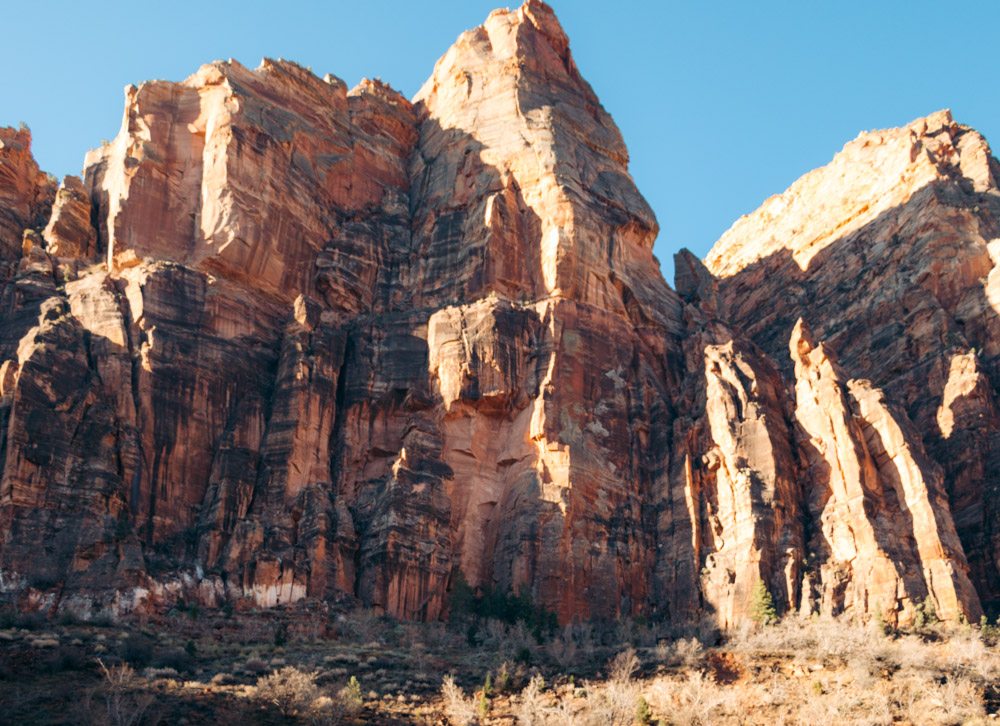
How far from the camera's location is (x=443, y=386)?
63844 millimetres

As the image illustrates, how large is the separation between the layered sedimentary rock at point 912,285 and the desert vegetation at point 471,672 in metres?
14.2

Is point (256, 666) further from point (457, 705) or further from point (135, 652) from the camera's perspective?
point (457, 705)

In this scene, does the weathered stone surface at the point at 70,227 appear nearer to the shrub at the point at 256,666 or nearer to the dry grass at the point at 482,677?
the dry grass at the point at 482,677

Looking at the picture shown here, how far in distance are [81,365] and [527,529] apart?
23127 millimetres

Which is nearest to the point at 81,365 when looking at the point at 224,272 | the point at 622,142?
the point at 224,272

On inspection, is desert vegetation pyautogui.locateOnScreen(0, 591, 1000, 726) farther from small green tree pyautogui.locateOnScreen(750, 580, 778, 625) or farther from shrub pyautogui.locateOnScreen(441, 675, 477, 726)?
small green tree pyautogui.locateOnScreen(750, 580, 778, 625)

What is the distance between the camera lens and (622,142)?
84.3 m

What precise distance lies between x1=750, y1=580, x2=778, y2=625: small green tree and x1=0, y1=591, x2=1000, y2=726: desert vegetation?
239 mm

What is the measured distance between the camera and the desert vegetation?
3900 cm

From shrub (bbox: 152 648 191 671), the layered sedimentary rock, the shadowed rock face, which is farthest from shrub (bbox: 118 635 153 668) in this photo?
the layered sedimentary rock

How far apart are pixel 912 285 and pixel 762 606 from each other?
30885mm

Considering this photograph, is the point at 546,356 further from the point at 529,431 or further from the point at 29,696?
the point at 29,696

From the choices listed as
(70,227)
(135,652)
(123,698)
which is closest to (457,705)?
(123,698)

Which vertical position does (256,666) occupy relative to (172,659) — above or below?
below
